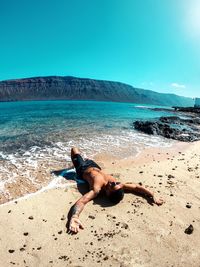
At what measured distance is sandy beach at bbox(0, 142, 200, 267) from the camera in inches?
174

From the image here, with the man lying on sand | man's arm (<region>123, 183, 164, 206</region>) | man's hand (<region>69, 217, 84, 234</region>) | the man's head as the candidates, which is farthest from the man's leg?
man's hand (<region>69, 217, 84, 234</region>)

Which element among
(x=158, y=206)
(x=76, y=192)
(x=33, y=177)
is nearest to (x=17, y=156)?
(x=33, y=177)

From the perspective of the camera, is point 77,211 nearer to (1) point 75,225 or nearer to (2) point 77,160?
(1) point 75,225

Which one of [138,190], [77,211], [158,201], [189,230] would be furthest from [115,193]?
[189,230]

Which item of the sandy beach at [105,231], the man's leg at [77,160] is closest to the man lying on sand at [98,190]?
the sandy beach at [105,231]

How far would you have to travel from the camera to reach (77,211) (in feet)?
19.1

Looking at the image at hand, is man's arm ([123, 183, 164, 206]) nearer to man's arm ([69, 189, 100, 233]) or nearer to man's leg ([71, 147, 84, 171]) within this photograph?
man's arm ([69, 189, 100, 233])

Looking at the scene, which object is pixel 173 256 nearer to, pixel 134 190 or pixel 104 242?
pixel 104 242

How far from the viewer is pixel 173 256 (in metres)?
4.50

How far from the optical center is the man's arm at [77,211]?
17.3 ft

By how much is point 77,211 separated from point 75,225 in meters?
0.52

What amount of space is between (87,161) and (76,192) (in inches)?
68.7

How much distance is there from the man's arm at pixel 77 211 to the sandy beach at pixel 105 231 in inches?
6.5

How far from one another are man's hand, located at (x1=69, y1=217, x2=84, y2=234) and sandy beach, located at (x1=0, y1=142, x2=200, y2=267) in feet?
0.45
